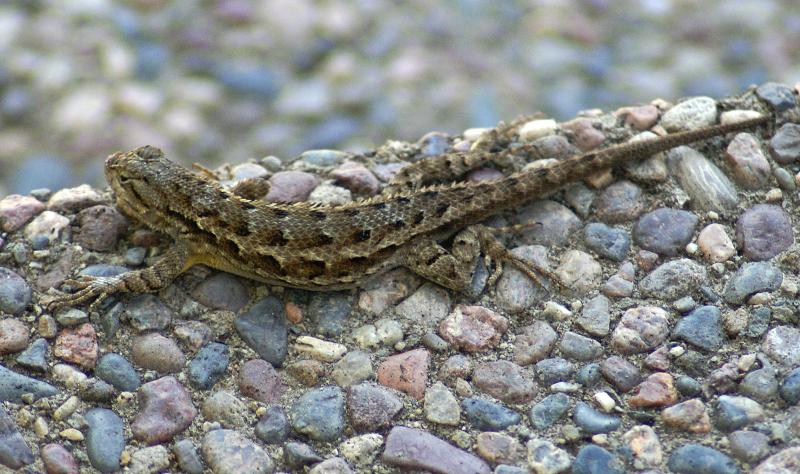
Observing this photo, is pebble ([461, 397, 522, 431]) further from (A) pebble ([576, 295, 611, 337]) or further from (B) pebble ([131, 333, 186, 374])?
(B) pebble ([131, 333, 186, 374])

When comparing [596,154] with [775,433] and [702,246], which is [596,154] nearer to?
[702,246]

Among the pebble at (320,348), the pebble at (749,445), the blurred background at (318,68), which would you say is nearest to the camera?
the pebble at (749,445)

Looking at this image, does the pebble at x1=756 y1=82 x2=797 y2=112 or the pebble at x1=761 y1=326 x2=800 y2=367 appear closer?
the pebble at x1=761 y1=326 x2=800 y2=367

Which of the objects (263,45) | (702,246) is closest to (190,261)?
(702,246)

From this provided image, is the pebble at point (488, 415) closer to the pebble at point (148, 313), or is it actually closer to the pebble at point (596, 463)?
the pebble at point (596, 463)

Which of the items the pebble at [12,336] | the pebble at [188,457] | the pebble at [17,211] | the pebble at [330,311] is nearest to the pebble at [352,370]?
the pebble at [330,311]

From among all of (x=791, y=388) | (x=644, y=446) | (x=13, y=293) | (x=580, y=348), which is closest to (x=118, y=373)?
(x=13, y=293)

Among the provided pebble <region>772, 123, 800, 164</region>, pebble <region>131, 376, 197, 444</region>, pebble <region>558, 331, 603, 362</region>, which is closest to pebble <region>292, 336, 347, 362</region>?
pebble <region>131, 376, 197, 444</region>
